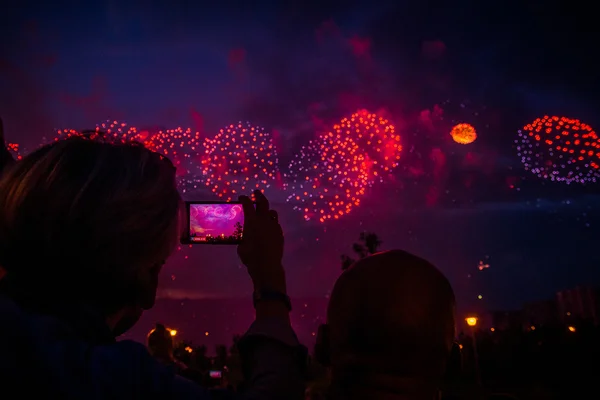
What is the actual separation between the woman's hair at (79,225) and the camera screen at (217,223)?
1147mm

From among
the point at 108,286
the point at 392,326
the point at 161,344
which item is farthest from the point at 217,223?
the point at 161,344

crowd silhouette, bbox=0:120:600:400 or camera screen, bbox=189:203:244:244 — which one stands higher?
camera screen, bbox=189:203:244:244

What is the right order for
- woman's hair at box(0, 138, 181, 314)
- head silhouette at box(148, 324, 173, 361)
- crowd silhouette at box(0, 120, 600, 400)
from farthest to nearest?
head silhouette at box(148, 324, 173, 361)
woman's hair at box(0, 138, 181, 314)
crowd silhouette at box(0, 120, 600, 400)

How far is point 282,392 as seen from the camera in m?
1.28

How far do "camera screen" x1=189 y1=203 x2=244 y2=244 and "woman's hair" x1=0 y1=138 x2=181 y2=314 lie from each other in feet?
3.76

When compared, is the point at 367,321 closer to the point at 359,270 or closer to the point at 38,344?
the point at 359,270

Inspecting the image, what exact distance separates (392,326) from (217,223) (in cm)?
115

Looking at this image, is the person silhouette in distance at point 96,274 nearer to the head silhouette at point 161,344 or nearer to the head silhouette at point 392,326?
the head silhouette at point 392,326

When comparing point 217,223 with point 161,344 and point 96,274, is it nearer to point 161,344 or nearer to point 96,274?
point 96,274

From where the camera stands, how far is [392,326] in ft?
6.67

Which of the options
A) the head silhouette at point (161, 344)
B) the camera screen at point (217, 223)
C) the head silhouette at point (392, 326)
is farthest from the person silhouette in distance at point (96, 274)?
the head silhouette at point (161, 344)

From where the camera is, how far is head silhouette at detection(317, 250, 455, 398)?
2029mm

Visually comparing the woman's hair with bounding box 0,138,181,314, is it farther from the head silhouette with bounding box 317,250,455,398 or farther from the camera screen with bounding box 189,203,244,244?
the camera screen with bounding box 189,203,244,244

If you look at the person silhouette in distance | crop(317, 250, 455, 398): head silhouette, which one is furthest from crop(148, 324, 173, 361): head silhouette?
the person silhouette in distance
